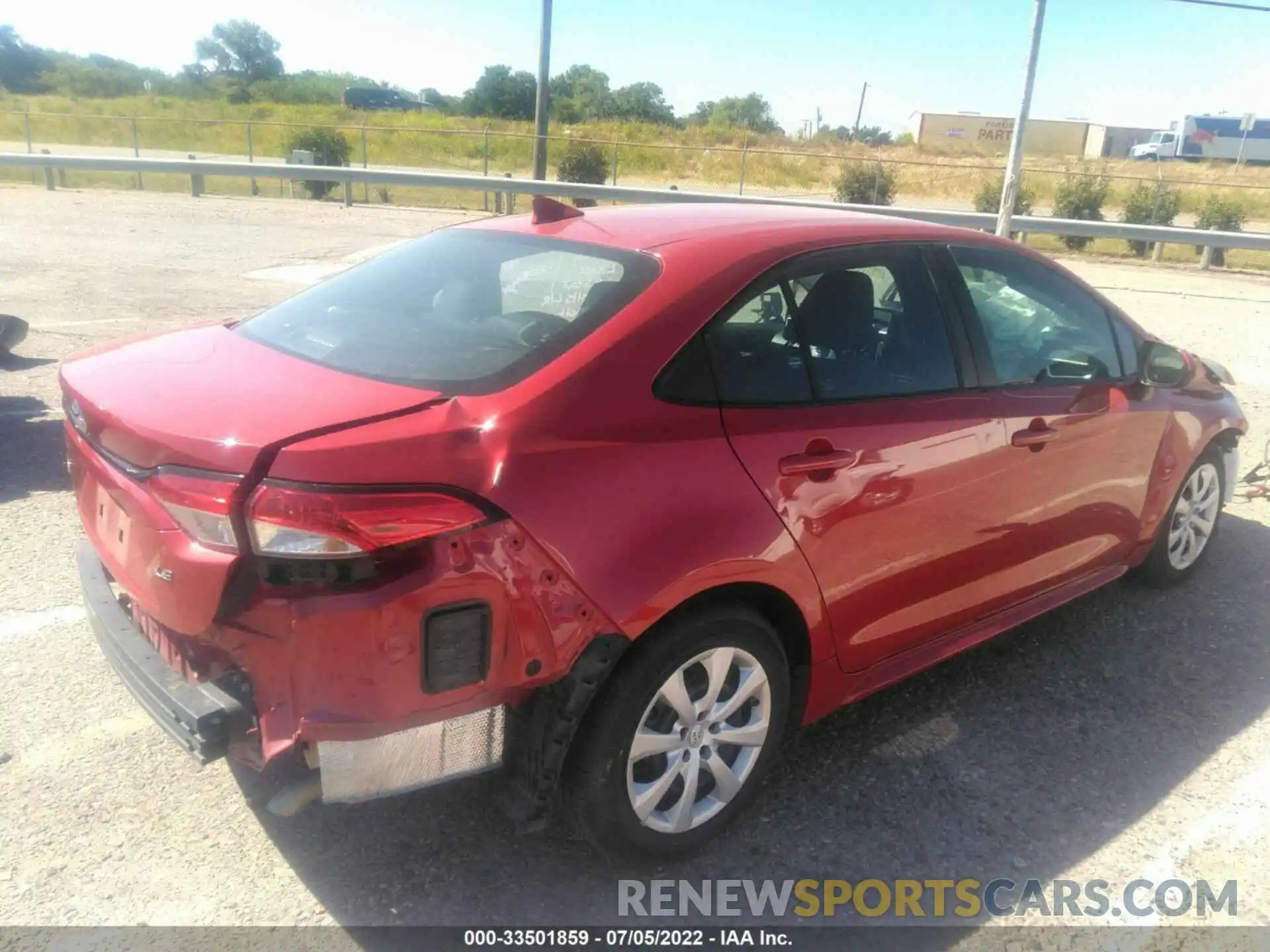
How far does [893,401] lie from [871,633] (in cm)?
72

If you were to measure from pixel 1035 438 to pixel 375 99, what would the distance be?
202 ft

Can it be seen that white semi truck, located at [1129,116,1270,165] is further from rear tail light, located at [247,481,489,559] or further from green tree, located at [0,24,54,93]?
green tree, located at [0,24,54,93]

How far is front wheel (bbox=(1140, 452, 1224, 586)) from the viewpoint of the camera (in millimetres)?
4543

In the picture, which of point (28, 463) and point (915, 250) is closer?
point (915, 250)

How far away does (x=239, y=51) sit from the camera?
83812mm

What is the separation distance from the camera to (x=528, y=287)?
118 inches

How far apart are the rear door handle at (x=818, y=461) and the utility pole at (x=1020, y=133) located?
1156 centimetres

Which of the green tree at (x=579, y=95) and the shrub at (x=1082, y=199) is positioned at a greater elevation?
the green tree at (x=579, y=95)

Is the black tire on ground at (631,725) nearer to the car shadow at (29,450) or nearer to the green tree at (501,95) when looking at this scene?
the car shadow at (29,450)

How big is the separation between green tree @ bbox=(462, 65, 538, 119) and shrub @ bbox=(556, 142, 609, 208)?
41.3 m

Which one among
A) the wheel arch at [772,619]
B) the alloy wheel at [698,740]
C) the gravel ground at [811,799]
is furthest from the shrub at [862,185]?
the alloy wheel at [698,740]

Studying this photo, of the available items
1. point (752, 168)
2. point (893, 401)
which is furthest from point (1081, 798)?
point (752, 168)

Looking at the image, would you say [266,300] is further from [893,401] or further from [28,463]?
Answer: [893,401]

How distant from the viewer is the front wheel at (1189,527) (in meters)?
4.54
